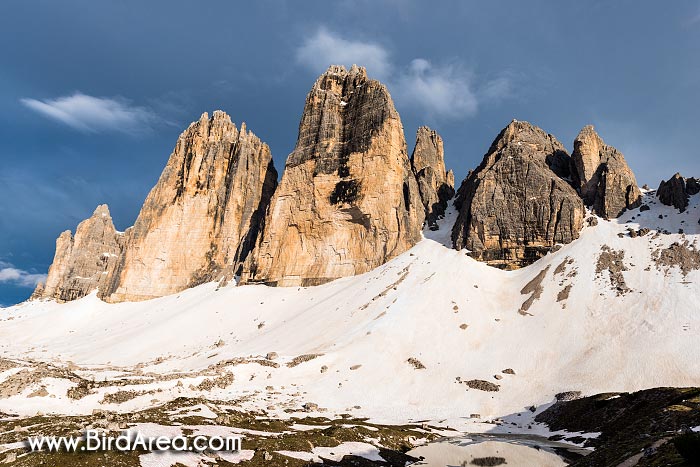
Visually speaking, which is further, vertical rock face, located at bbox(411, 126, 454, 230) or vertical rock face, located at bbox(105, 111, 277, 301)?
vertical rock face, located at bbox(105, 111, 277, 301)

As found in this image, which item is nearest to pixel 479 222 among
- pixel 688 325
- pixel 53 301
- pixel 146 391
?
pixel 688 325

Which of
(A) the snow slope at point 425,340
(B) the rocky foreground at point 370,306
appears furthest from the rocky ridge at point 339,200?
(A) the snow slope at point 425,340

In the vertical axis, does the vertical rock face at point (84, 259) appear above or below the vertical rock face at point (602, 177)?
below

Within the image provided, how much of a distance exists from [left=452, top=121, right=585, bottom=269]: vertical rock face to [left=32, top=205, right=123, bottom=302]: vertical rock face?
12108cm

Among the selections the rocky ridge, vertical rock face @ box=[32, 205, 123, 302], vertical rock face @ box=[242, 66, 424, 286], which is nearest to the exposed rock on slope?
the rocky ridge

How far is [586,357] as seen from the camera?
5872cm

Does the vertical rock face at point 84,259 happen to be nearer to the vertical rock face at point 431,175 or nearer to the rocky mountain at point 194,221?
the rocky mountain at point 194,221

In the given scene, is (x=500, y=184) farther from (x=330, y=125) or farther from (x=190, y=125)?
(x=190, y=125)

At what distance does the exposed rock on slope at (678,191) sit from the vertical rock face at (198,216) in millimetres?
101829

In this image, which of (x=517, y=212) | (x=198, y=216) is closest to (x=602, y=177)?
(x=517, y=212)

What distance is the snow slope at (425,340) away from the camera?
5219cm

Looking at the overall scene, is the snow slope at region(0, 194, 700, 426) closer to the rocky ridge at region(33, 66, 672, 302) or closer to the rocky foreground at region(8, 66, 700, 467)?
the rocky foreground at region(8, 66, 700, 467)

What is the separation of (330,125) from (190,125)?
206 feet

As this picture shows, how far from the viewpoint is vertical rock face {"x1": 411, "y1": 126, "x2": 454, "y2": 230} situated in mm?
120144
